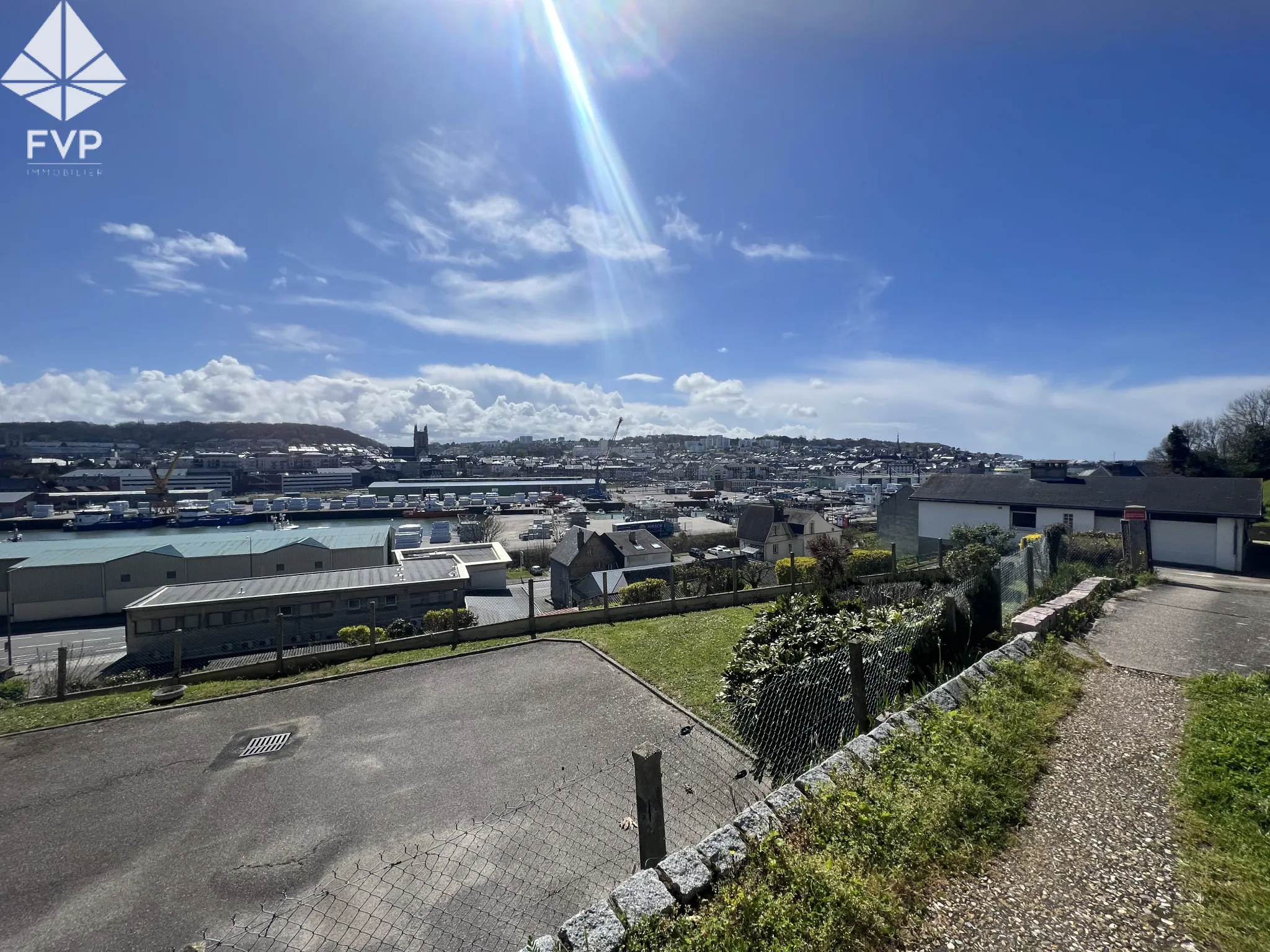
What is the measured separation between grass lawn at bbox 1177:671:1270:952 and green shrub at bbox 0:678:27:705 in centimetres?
1519

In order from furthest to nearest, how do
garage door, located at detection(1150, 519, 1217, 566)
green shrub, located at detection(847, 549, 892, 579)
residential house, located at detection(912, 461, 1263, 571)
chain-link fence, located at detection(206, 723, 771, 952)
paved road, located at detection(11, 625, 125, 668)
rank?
paved road, located at detection(11, 625, 125, 668) < green shrub, located at detection(847, 549, 892, 579) < garage door, located at detection(1150, 519, 1217, 566) < residential house, located at detection(912, 461, 1263, 571) < chain-link fence, located at detection(206, 723, 771, 952)

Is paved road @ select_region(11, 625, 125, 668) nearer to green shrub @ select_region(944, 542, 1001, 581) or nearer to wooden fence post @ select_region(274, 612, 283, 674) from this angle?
wooden fence post @ select_region(274, 612, 283, 674)

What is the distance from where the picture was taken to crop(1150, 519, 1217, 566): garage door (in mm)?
19125

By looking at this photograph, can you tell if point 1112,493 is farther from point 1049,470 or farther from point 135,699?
point 135,699

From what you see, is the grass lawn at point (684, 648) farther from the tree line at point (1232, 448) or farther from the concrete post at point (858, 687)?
the tree line at point (1232, 448)

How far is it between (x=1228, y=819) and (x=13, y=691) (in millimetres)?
17133

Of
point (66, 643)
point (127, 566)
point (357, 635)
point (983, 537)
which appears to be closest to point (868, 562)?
point (983, 537)

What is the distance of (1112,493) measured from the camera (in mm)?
22531

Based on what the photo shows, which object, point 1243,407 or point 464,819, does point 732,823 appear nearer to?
point 464,819

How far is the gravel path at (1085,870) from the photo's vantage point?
8.99 feet

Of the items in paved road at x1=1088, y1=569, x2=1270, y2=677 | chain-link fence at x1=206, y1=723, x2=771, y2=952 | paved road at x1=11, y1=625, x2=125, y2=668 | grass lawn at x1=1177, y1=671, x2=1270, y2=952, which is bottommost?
paved road at x1=11, y1=625, x2=125, y2=668

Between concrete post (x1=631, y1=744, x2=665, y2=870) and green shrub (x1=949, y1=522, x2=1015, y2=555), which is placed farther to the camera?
green shrub (x1=949, y1=522, x2=1015, y2=555)

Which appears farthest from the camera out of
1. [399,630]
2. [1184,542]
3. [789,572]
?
[1184,542]

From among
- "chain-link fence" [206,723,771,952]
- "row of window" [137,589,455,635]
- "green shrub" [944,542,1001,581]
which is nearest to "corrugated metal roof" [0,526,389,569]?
"row of window" [137,589,455,635]
